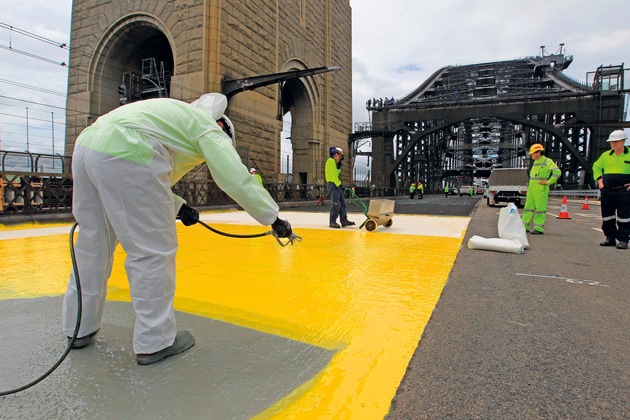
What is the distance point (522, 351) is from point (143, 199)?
2222mm

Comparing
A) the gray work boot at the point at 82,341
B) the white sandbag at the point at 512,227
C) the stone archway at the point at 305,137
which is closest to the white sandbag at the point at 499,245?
the white sandbag at the point at 512,227

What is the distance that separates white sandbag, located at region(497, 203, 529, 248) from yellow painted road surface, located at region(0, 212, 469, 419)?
29.9 inches

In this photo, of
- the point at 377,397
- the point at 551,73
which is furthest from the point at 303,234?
the point at 551,73

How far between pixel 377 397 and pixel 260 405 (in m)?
0.51

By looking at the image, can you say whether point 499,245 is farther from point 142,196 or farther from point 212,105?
point 142,196

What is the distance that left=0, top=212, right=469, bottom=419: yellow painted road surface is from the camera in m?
1.70

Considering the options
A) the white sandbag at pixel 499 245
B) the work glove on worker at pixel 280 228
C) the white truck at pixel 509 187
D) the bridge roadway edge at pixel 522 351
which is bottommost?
the bridge roadway edge at pixel 522 351

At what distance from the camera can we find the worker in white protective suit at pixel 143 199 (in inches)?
70.5

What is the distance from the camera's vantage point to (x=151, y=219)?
1821 millimetres

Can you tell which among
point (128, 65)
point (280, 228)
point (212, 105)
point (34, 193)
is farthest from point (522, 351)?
point (128, 65)

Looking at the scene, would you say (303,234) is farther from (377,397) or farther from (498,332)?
(377,397)

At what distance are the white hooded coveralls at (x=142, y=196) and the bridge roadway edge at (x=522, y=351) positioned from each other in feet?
3.88

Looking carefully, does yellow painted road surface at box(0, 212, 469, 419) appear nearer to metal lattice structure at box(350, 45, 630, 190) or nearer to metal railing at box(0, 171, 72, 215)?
metal railing at box(0, 171, 72, 215)

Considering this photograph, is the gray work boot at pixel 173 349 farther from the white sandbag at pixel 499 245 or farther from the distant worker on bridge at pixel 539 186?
the distant worker on bridge at pixel 539 186
